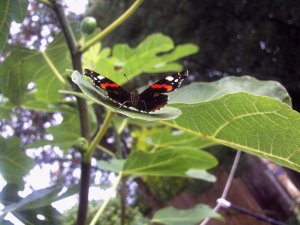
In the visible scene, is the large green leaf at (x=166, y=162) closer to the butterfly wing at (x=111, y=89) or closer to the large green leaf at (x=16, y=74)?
the large green leaf at (x=16, y=74)

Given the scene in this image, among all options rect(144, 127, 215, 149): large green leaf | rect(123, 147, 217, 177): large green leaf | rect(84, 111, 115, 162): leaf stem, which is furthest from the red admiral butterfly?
rect(144, 127, 215, 149): large green leaf

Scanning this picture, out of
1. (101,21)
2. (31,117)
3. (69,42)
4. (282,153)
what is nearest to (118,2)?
(101,21)

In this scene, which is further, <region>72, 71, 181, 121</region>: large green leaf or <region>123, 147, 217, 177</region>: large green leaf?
<region>123, 147, 217, 177</region>: large green leaf

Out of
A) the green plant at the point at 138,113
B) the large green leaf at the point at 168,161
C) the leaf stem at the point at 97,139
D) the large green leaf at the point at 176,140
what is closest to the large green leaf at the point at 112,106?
the green plant at the point at 138,113

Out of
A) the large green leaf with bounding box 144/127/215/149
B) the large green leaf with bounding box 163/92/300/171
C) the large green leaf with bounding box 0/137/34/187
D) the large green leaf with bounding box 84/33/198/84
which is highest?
the large green leaf with bounding box 84/33/198/84

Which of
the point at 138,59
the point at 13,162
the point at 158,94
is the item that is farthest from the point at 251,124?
the point at 138,59

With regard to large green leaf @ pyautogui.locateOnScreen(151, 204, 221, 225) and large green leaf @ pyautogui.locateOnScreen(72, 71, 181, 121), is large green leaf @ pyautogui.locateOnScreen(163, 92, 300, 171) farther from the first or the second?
large green leaf @ pyautogui.locateOnScreen(151, 204, 221, 225)
